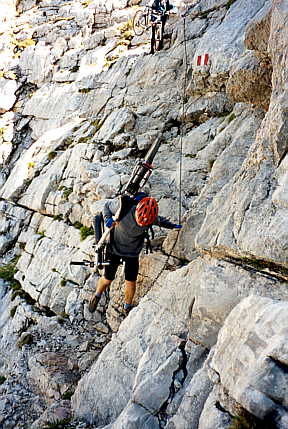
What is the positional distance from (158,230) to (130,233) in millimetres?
1741

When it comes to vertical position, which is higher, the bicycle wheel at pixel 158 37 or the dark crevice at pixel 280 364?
the bicycle wheel at pixel 158 37

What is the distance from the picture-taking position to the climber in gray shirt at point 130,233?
869 cm

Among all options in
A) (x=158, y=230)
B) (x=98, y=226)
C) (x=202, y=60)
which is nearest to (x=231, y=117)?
(x=202, y=60)

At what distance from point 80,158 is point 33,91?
43.4 feet

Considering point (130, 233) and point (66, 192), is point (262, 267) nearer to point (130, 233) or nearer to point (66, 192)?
point (130, 233)

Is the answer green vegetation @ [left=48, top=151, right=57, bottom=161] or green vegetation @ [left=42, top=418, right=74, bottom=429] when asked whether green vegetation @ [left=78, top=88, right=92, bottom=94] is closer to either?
green vegetation @ [left=48, top=151, right=57, bottom=161]

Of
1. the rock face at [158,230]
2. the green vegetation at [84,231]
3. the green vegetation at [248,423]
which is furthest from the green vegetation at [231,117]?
the green vegetation at [248,423]

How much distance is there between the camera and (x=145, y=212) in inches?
338

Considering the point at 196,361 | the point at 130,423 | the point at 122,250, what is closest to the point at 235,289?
the point at 196,361

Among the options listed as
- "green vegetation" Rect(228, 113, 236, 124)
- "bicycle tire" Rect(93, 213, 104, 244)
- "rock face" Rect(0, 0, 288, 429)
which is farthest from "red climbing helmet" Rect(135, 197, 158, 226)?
"green vegetation" Rect(228, 113, 236, 124)

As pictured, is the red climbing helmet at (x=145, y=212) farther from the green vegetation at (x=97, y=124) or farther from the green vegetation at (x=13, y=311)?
the green vegetation at (x=97, y=124)

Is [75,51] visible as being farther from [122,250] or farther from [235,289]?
[235,289]

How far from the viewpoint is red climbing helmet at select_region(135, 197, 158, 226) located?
8.58 metres

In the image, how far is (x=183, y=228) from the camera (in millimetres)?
9281
